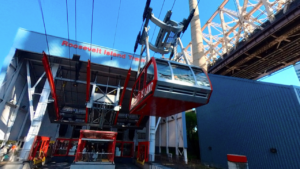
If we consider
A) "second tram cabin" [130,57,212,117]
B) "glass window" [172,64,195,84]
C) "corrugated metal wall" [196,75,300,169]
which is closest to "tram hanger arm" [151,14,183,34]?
"second tram cabin" [130,57,212,117]

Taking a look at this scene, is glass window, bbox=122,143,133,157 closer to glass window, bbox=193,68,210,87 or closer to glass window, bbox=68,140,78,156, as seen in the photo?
glass window, bbox=68,140,78,156

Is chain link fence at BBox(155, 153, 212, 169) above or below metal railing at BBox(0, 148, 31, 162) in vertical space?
below

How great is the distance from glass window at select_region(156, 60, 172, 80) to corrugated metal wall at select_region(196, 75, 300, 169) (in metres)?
9.75

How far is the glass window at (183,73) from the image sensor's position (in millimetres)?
7441

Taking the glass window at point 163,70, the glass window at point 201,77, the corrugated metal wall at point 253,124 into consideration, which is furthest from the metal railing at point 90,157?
the corrugated metal wall at point 253,124

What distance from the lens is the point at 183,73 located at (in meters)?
7.77

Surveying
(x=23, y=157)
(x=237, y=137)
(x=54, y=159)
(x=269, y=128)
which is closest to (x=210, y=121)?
(x=237, y=137)

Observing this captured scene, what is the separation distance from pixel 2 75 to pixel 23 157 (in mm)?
7770

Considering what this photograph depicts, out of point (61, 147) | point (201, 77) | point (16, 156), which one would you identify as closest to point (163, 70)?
point (201, 77)

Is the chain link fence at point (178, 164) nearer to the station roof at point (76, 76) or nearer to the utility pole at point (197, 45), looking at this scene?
the station roof at point (76, 76)

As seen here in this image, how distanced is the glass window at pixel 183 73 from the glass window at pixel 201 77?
0.35 metres

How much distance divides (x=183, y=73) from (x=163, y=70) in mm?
1146

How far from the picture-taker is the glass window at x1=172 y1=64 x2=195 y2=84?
7441 millimetres

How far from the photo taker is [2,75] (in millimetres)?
14039
